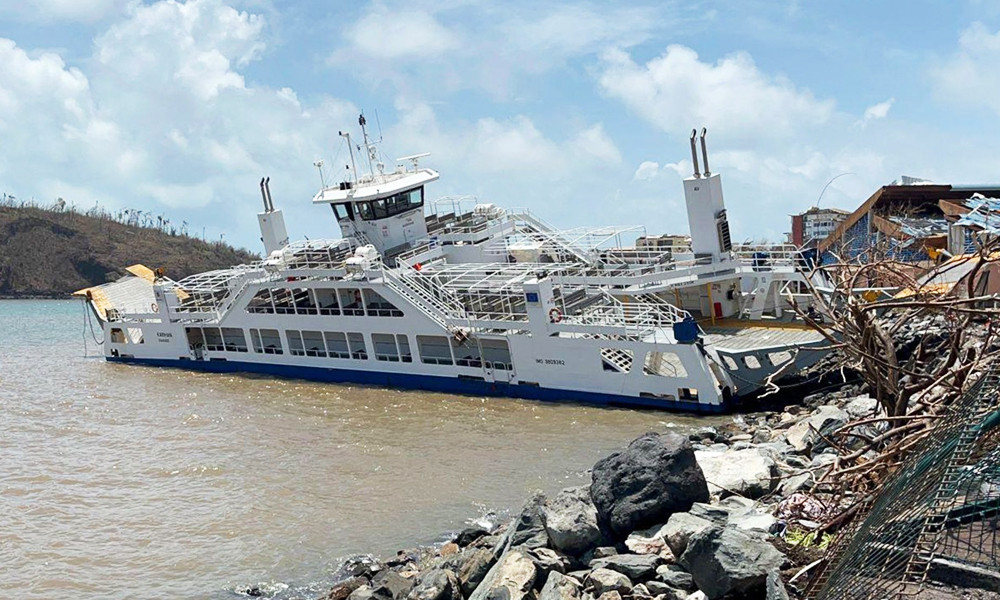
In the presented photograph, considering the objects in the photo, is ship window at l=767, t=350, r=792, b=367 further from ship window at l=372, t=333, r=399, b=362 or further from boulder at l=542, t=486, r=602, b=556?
boulder at l=542, t=486, r=602, b=556

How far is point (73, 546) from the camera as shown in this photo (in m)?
15.6

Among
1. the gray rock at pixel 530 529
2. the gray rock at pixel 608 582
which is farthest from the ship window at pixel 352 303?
the gray rock at pixel 608 582

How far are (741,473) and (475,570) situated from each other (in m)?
3.67

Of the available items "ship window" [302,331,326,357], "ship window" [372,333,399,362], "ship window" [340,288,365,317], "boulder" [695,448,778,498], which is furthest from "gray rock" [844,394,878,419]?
"ship window" [302,331,326,357]

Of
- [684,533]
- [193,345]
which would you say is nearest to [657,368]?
[684,533]

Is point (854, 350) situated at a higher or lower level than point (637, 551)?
higher

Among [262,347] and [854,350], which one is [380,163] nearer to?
[262,347]

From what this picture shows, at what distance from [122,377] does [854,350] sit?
28.6 m

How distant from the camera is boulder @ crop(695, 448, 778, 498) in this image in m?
11.1

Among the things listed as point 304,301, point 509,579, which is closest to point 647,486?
point 509,579

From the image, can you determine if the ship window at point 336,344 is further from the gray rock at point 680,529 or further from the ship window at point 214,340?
the gray rock at point 680,529

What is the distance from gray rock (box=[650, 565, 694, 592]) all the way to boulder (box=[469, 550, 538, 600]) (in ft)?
4.76

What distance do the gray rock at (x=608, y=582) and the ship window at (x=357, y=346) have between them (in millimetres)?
18723

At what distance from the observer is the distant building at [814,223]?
36781 millimetres
